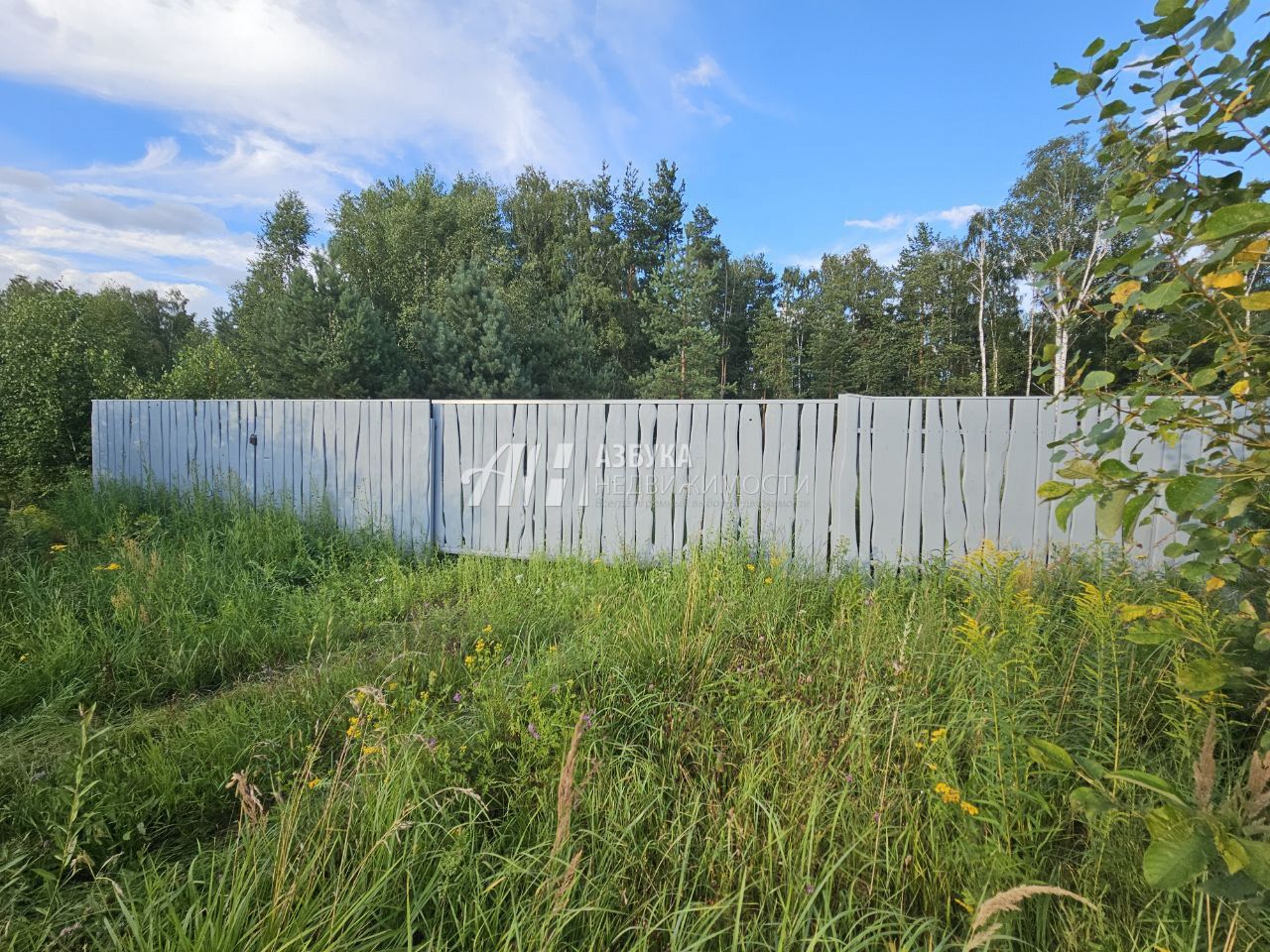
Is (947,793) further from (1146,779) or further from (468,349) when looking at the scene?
(468,349)

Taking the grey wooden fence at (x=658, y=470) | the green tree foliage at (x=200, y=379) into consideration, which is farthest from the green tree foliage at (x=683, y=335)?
the grey wooden fence at (x=658, y=470)

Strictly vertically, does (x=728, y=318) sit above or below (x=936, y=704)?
above

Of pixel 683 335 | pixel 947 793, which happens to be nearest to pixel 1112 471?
pixel 947 793

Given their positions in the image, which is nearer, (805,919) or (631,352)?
(805,919)

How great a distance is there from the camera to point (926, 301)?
28.5m

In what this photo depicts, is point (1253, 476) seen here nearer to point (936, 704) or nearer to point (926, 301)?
point (936, 704)

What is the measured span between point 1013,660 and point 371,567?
446 centimetres

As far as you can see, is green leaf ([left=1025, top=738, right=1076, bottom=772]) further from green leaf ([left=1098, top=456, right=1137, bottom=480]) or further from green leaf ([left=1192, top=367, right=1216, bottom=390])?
green leaf ([left=1192, top=367, right=1216, bottom=390])

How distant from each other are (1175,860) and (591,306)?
2639 cm

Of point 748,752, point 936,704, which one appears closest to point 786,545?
point 936,704

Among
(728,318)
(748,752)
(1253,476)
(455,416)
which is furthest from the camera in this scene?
(728,318)

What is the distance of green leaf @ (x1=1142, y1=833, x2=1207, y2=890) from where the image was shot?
0.75m

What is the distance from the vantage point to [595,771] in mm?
1744

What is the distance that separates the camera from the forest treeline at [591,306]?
1598 cm
